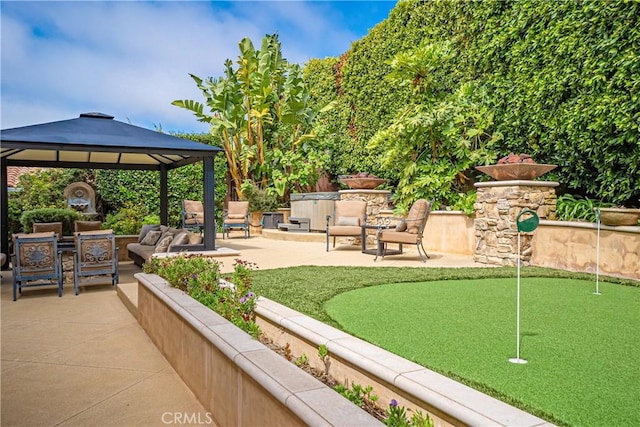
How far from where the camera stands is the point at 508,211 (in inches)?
267

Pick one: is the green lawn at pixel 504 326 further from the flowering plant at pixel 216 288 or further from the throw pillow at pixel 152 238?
the throw pillow at pixel 152 238

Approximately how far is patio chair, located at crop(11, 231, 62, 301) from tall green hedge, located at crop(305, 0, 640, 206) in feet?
24.6

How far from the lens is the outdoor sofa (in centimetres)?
756

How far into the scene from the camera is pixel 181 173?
15.1 meters

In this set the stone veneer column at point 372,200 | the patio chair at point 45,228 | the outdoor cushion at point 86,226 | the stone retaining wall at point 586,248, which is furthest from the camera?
the stone veneer column at point 372,200

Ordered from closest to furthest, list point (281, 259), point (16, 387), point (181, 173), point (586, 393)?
point (586, 393), point (16, 387), point (281, 259), point (181, 173)

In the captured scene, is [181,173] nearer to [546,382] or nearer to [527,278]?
[527,278]

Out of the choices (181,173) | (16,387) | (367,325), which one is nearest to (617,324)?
(367,325)

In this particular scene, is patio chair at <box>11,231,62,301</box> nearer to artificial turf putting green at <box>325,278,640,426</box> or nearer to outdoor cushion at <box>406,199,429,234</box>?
artificial turf putting green at <box>325,278,640,426</box>

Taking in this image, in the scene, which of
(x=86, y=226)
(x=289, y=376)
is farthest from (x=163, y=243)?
(x=289, y=376)

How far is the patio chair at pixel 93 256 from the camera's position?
21.2ft

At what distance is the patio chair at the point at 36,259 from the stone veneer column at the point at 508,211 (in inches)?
251

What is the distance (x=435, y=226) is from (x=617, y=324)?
5.33 meters

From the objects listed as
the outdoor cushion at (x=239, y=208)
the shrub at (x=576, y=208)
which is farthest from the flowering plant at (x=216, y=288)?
the outdoor cushion at (x=239, y=208)
